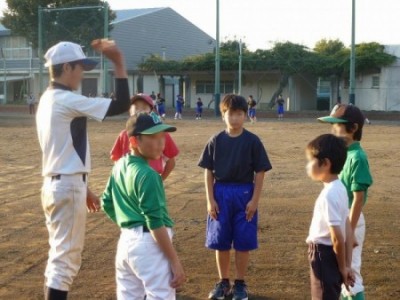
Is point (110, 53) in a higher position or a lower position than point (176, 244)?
higher

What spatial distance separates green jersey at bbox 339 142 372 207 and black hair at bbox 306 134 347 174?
0.55 metres

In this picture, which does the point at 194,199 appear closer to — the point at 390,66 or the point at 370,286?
the point at 370,286

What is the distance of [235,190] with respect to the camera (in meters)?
5.86

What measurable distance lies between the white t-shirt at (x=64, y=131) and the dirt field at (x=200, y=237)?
1.57 m

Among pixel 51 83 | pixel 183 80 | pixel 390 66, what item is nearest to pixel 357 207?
pixel 51 83

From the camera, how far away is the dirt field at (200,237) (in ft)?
19.8

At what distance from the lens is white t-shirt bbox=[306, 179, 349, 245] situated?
161 inches

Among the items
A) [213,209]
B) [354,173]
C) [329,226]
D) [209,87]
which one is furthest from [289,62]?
[329,226]

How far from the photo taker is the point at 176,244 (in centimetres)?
755

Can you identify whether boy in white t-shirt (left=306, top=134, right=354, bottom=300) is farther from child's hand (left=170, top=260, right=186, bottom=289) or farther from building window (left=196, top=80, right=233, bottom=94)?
building window (left=196, top=80, right=233, bottom=94)

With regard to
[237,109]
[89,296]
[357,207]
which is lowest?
[89,296]

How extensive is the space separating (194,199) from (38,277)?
4618mm

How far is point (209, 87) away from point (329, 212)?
4971 cm

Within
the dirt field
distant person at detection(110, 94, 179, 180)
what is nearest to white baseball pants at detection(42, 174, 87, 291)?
the dirt field
